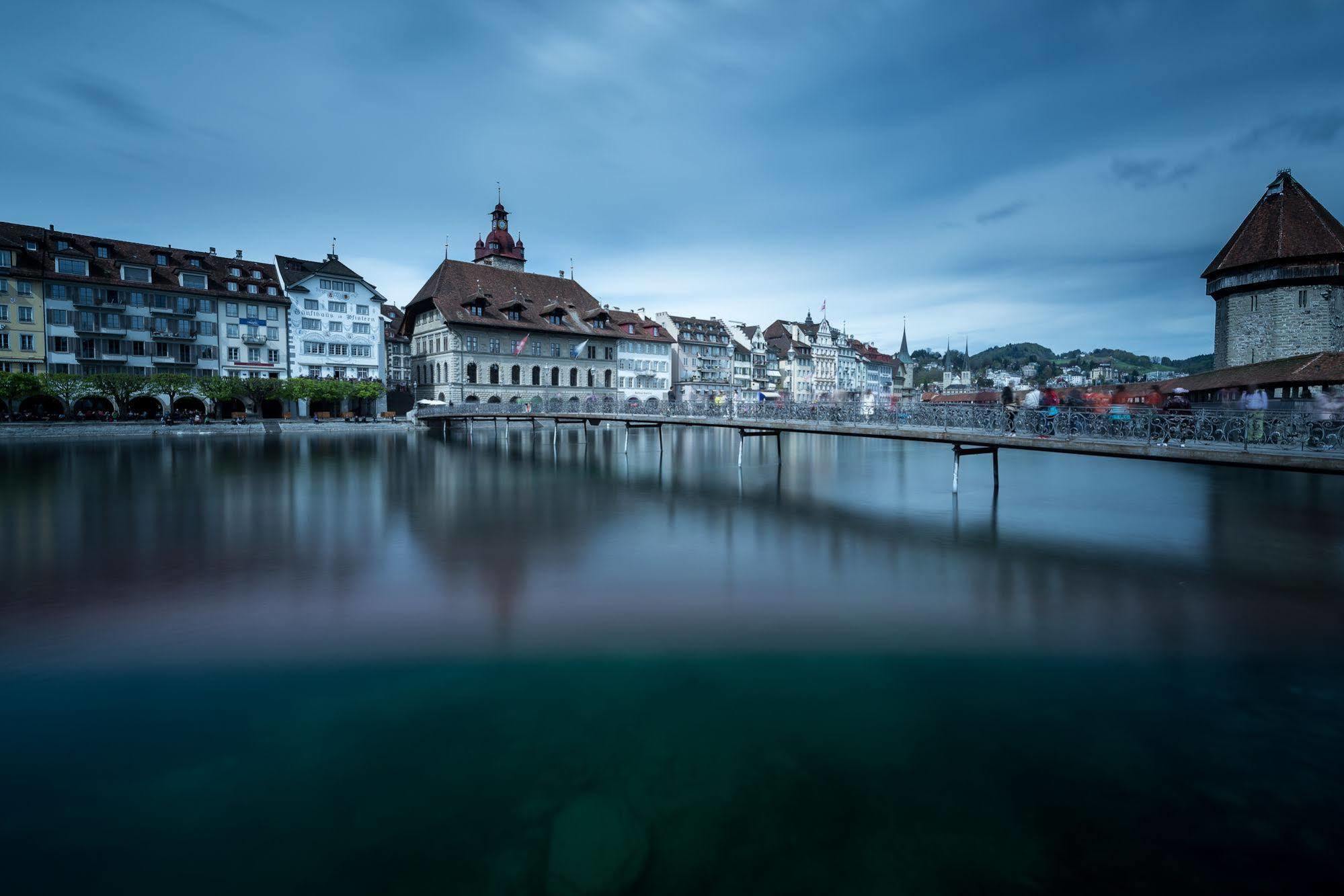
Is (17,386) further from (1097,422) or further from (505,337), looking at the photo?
(1097,422)

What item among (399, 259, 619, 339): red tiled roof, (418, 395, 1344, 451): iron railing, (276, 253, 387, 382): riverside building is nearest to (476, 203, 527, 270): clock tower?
(399, 259, 619, 339): red tiled roof

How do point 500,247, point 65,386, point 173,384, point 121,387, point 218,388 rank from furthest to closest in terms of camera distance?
point 500,247, point 218,388, point 173,384, point 121,387, point 65,386

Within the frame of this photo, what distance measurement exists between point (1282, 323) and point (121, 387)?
8177 centimetres

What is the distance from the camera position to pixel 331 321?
6944 cm

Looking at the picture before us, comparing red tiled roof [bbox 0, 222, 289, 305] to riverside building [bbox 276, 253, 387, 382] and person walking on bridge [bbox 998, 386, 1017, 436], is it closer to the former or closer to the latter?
riverside building [bbox 276, 253, 387, 382]

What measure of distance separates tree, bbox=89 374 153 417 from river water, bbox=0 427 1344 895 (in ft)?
137

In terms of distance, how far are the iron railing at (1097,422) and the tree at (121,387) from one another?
50422 millimetres

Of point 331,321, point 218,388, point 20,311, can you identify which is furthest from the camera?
point 331,321

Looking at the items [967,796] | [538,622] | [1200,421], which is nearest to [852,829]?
[967,796]

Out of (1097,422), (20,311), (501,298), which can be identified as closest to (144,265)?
(20,311)

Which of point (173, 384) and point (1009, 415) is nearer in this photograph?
point (1009, 415)

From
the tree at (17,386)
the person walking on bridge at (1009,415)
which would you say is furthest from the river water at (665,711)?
the tree at (17,386)

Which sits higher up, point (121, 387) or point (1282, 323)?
point (1282, 323)

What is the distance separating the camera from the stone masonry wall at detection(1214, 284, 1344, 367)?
41.4m
